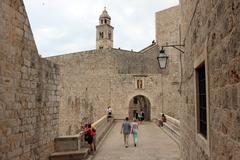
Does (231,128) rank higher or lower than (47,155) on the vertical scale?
higher

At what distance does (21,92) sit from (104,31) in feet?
158

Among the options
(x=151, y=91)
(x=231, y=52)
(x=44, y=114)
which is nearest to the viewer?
(x=231, y=52)

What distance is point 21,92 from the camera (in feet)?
21.9

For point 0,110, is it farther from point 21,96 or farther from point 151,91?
point 151,91

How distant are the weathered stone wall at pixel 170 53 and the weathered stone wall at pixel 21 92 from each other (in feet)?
63.1

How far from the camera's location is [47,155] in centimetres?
860

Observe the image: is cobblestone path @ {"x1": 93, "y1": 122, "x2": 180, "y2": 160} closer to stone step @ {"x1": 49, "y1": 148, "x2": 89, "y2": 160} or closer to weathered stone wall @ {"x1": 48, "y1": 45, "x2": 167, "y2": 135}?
stone step @ {"x1": 49, "y1": 148, "x2": 89, "y2": 160}

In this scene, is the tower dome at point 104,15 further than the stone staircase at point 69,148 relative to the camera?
Yes

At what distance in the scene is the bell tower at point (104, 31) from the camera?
177ft

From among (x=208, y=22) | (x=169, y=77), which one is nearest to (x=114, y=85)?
(x=169, y=77)

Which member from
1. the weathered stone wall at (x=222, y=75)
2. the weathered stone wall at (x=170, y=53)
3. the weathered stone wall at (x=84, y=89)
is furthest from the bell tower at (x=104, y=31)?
the weathered stone wall at (x=222, y=75)

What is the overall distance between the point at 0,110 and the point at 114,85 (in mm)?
21540

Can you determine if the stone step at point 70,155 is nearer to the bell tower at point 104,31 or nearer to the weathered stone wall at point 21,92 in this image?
the weathered stone wall at point 21,92

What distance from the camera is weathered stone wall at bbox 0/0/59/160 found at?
590 centimetres
